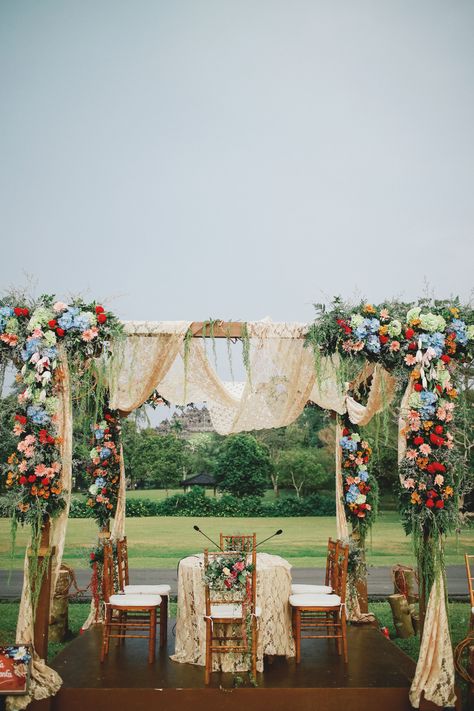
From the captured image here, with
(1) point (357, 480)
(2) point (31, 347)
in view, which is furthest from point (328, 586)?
(2) point (31, 347)

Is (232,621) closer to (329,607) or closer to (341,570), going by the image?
(329,607)

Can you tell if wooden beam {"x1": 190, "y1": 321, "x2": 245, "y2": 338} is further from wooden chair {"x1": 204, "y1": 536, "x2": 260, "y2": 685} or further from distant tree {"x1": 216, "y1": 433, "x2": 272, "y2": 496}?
distant tree {"x1": 216, "y1": 433, "x2": 272, "y2": 496}

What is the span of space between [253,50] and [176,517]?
1548cm

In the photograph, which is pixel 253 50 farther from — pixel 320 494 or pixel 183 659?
pixel 320 494

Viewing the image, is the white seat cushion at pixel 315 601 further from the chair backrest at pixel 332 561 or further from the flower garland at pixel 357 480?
the flower garland at pixel 357 480

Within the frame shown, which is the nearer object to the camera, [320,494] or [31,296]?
[31,296]

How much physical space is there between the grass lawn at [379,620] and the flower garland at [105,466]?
1.70 meters

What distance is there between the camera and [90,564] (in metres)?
6.73

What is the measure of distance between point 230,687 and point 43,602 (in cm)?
171

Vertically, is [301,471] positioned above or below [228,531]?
above

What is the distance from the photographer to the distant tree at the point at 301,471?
2268 centimetres

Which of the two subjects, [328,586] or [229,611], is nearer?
[229,611]

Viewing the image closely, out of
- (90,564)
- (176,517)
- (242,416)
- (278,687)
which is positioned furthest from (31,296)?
(176,517)

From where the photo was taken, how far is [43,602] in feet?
15.3
